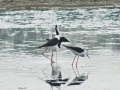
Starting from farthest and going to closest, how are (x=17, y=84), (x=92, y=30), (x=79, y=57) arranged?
(x=92, y=30) < (x=79, y=57) < (x=17, y=84)

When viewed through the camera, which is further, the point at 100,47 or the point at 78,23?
the point at 78,23

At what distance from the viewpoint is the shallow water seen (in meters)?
13.7

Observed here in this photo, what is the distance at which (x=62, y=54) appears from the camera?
19234 millimetres

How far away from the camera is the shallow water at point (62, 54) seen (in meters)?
13.7

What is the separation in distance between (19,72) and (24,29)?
14447 mm

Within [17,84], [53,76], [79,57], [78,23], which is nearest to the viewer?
[17,84]

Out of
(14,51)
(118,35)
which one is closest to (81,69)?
(14,51)

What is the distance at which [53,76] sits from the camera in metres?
14.7

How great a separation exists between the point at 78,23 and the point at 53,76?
1820cm

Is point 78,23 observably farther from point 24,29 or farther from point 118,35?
point 118,35

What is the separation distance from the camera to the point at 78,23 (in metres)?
32.7

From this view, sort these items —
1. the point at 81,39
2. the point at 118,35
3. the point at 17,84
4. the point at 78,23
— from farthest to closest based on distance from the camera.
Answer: the point at 78,23 → the point at 118,35 → the point at 81,39 → the point at 17,84

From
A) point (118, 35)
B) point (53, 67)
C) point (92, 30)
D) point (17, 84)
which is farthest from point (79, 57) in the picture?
point (92, 30)

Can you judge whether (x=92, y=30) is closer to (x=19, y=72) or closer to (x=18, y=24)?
(x=18, y=24)
